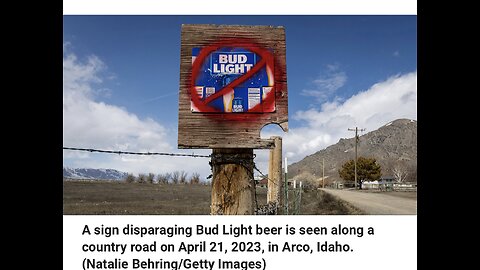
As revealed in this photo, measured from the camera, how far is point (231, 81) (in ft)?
8.83

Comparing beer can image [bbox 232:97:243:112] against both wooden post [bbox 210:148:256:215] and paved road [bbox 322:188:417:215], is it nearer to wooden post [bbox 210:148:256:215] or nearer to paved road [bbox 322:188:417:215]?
wooden post [bbox 210:148:256:215]

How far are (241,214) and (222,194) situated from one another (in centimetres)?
21

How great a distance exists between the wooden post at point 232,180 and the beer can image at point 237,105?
307 mm

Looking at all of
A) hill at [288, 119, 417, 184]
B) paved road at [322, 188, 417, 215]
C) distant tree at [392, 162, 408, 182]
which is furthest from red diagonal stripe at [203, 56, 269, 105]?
hill at [288, 119, 417, 184]

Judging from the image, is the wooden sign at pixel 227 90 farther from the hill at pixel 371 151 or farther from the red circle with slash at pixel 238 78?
the hill at pixel 371 151

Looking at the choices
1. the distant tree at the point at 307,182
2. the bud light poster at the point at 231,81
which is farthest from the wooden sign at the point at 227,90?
the distant tree at the point at 307,182

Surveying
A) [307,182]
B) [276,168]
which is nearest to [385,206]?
[276,168]

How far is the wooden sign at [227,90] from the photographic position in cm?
270

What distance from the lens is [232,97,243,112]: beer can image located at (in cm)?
270

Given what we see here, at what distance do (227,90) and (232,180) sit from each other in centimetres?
68

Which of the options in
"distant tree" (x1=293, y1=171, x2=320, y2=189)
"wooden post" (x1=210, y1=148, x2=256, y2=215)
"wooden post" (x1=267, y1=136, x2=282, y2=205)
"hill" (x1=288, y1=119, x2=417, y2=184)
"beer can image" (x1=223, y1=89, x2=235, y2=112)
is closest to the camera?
"beer can image" (x1=223, y1=89, x2=235, y2=112)

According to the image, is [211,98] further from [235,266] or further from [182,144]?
[235,266]

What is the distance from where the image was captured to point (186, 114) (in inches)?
109

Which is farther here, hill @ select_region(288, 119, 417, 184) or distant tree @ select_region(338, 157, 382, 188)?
hill @ select_region(288, 119, 417, 184)
